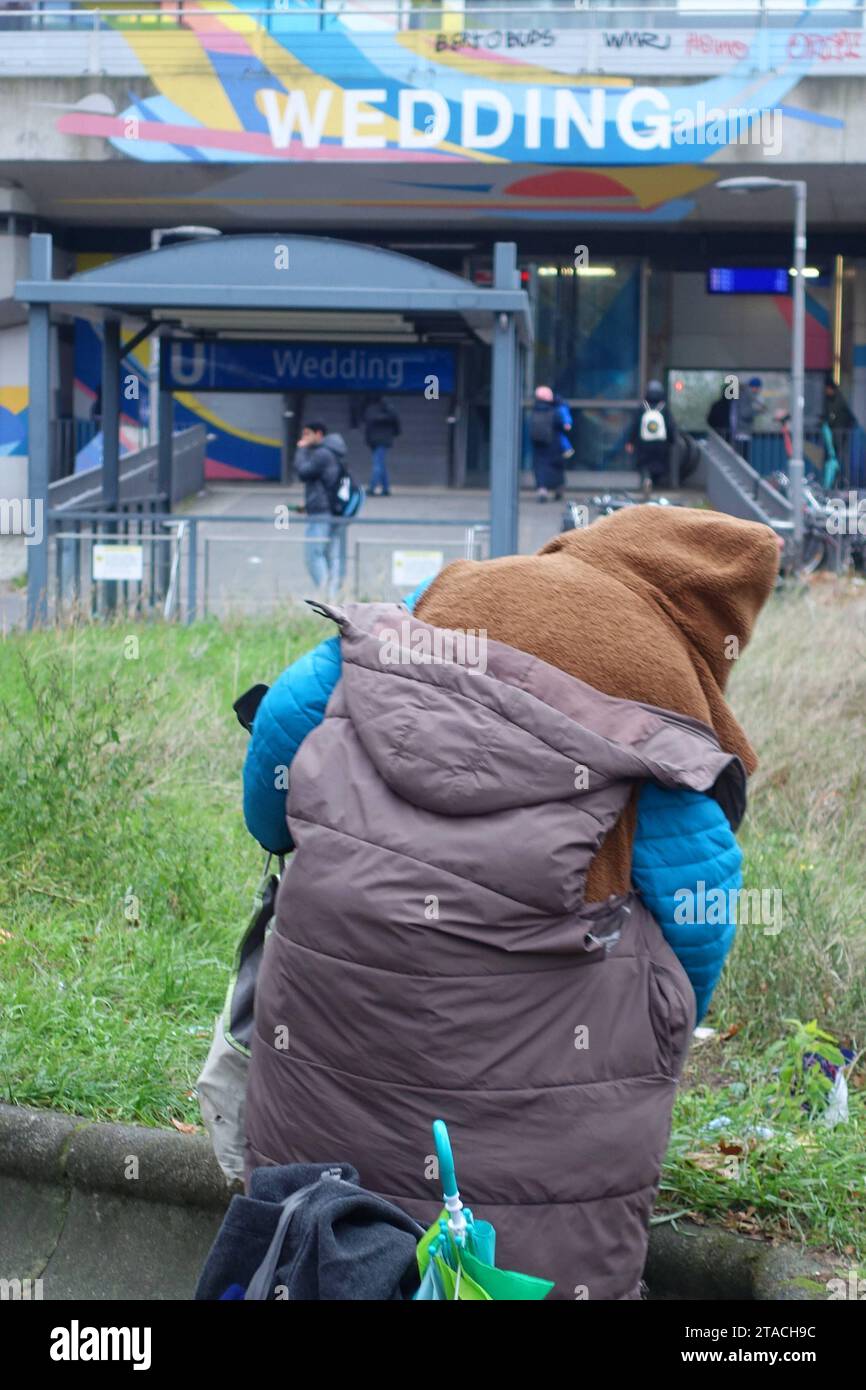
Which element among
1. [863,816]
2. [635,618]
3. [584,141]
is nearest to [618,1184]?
[635,618]

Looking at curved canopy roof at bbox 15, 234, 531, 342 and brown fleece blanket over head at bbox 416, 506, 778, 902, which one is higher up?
curved canopy roof at bbox 15, 234, 531, 342

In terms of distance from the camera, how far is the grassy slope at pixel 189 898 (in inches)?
158

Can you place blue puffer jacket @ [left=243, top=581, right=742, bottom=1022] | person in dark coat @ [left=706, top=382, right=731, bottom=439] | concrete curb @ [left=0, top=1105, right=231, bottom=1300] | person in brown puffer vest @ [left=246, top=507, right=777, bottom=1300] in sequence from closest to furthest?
person in brown puffer vest @ [left=246, top=507, right=777, bottom=1300] → blue puffer jacket @ [left=243, top=581, right=742, bottom=1022] → concrete curb @ [left=0, top=1105, right=231, bottom=1300] → person in dark coat @ [left=706, top=382, right=731, bottom=439]

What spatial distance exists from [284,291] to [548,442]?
1322 centimetres

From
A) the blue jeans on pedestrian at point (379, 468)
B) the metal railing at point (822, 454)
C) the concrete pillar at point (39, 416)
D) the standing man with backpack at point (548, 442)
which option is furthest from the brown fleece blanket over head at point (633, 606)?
the blue jeans on pedestrian at point (379, 468)

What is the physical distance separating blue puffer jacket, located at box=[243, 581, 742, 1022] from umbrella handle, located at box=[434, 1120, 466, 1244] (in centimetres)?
50

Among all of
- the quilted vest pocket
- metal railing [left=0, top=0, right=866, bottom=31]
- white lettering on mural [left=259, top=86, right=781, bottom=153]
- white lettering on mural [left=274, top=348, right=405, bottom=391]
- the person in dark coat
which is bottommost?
the quilted vest pocket

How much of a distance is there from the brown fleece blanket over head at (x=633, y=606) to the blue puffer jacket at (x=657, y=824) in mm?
46

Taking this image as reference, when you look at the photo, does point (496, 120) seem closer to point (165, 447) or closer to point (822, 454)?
point (822, 454)

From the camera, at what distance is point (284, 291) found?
13.2 metres

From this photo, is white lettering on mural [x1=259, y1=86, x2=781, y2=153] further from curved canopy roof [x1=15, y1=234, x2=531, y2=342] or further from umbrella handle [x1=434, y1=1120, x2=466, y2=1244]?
umbrella handle [x1=434, y1=1120, x2=466, y2=1244]

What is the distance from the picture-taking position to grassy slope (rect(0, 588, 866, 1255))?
4.01 m

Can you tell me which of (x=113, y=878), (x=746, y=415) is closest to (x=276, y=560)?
(x=113, y=878)

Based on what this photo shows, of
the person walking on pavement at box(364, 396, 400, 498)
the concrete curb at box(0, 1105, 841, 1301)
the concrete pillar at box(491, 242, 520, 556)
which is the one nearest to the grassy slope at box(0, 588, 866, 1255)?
the concrete curb at box(0, 1105, 841, 1301)
